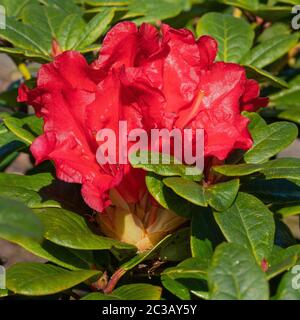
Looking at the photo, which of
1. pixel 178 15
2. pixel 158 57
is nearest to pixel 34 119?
pixel 158 57

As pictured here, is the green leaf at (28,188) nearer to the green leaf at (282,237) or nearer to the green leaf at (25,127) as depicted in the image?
the green leaf at (25,127)

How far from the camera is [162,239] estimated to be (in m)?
1.20

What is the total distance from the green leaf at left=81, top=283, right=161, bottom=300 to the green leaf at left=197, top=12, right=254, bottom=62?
0.60 m

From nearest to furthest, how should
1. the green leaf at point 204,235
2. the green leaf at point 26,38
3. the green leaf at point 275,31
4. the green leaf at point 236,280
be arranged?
the green leaf at point 236,280 → the green leaf at point 204,235 → the green leaf at point 26,38 → the green leaf at point 275,31

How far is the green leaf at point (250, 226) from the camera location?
3.58ft

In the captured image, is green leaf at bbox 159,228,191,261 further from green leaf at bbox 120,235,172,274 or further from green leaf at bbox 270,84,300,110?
green leaf at bbox 270,84,300,110

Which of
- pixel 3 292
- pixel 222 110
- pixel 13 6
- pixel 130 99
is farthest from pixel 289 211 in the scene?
pixel 13 6

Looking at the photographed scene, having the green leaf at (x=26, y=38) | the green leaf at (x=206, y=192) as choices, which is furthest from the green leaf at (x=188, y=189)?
the green leaf at (x=26, y=38)

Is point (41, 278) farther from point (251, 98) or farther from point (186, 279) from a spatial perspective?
point (251, 98)

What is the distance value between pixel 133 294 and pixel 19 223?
319 millimetres

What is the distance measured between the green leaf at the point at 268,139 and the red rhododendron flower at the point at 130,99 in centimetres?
9

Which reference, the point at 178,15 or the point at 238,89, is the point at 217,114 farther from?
the point at 178,15

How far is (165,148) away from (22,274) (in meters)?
0.27

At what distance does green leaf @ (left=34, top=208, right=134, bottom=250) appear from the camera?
106 cm
